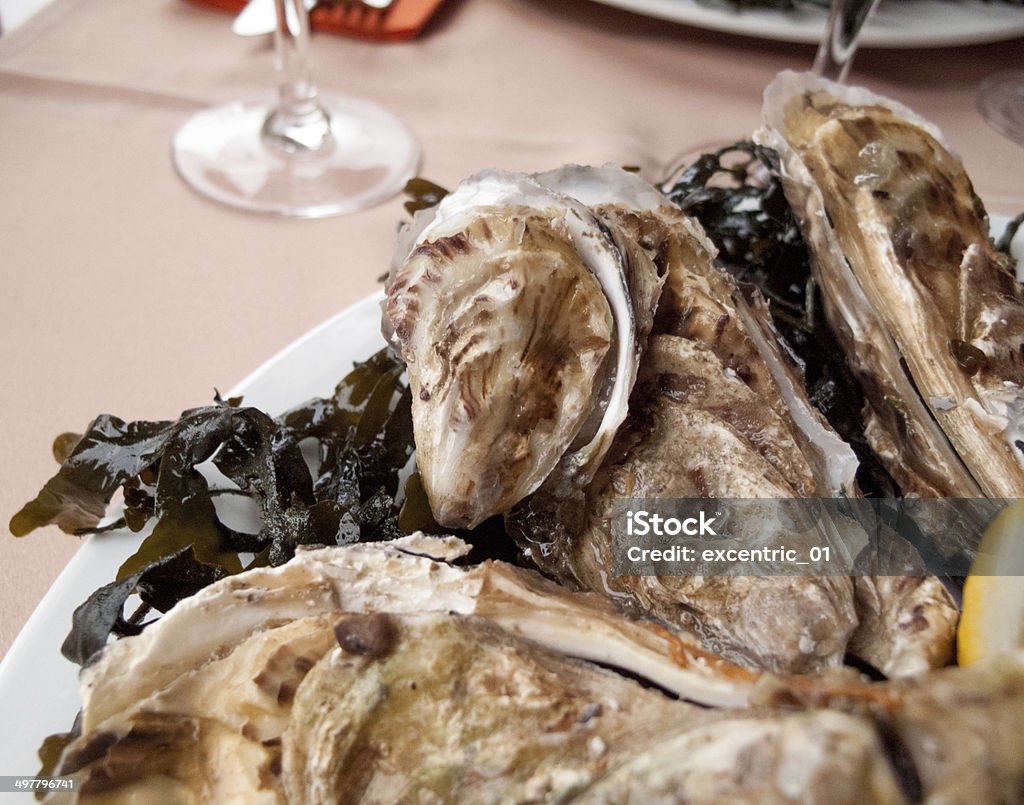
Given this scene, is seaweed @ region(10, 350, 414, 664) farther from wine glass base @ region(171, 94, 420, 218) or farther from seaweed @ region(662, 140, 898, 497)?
wine glass base @ region(171, 94, 420, 218)

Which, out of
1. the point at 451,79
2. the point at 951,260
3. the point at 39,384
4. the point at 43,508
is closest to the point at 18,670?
the point at 43,508

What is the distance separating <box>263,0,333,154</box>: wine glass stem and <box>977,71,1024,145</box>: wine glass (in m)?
1.06

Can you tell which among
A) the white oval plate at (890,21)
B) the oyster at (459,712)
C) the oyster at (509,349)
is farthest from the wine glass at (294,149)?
the oyster at (459,712)

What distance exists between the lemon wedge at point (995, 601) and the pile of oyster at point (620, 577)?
18mm

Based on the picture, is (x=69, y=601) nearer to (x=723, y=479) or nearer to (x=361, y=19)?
(x=723, y=479)

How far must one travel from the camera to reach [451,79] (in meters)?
1.49

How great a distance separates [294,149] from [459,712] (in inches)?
44.0

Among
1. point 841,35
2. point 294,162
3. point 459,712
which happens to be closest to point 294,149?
point 294,162

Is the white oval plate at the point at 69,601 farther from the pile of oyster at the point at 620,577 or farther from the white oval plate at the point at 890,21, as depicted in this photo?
the white oval plate at the point at 890,21

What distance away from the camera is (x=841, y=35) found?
1.14 metres

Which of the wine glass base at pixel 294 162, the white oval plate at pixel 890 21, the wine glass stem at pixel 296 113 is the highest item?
the white oval plate at pixel 890 21

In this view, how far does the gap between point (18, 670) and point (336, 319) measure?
0.39 metres

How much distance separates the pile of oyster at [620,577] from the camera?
13.1 inches

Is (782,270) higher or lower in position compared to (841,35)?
lower
